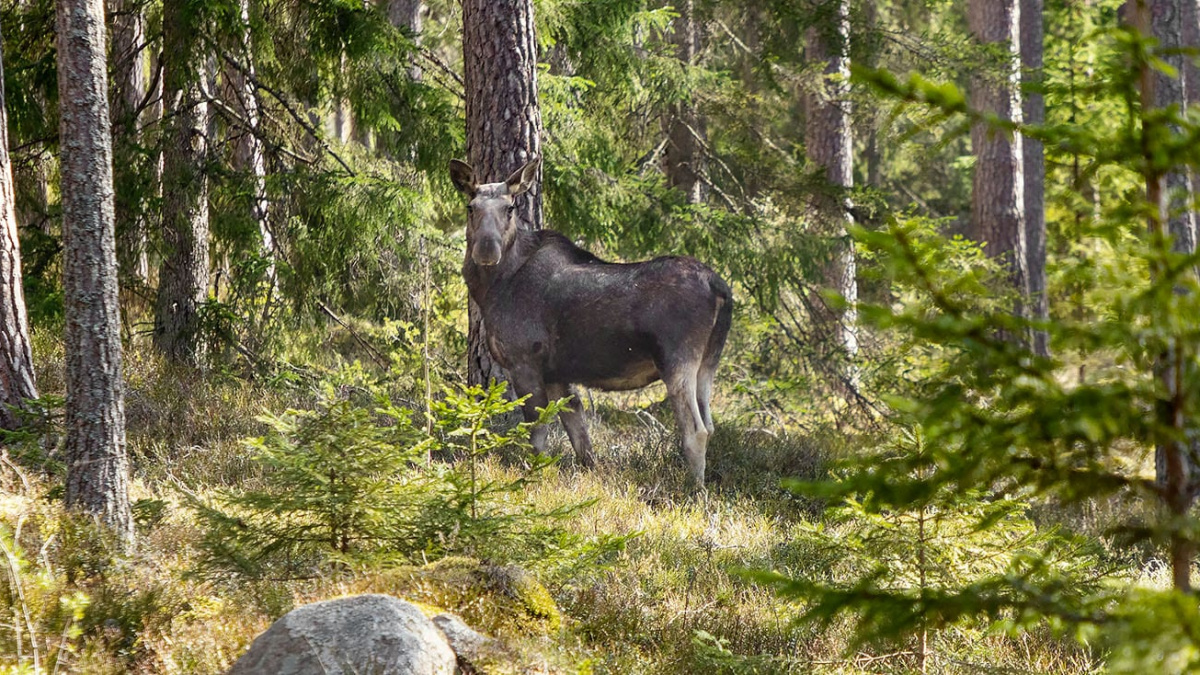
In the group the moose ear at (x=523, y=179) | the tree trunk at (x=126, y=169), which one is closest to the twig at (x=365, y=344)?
the tree trunk at (x=126, y=169)

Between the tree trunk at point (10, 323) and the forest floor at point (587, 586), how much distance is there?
1067mm

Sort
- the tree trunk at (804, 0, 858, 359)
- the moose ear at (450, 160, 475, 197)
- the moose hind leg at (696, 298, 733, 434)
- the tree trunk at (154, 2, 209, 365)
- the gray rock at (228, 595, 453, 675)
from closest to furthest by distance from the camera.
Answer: the gray rock at (228, 595, 453, 675) < the moose ear at (450, 160, 475, 197) < the moose hind leg at (696, 298, 733, 434) < the tree trunk at (154, 2, 209, 365) < the tree trunk at (804, 0, 858, 359)

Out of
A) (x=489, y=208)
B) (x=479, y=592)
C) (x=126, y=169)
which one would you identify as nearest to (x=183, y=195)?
(x=126, y=169)

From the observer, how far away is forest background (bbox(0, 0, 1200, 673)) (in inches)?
129

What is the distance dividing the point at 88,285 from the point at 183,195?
5.40m

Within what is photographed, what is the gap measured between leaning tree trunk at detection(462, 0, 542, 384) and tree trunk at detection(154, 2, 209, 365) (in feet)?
8.81

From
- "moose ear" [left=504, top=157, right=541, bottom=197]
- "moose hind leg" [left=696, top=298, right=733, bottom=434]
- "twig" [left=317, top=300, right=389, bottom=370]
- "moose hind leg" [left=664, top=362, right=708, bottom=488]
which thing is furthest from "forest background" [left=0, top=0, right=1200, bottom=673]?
"moose ear" [left=504, top=157, right=541, bottom=197]

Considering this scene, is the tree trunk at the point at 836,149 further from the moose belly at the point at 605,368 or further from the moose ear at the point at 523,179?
the moose ear at the point at 523,179

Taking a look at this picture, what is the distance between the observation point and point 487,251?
9078mm

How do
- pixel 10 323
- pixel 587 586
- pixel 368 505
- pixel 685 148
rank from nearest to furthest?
pixel 368 505 < pixel 587 586 < pixel 10 323 < pixel 685 148

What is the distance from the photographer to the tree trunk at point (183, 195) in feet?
35.4

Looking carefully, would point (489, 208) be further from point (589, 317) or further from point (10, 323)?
point (10, 323)

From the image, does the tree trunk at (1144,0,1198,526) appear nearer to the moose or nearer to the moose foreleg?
the moose

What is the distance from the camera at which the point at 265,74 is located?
39.7ft
